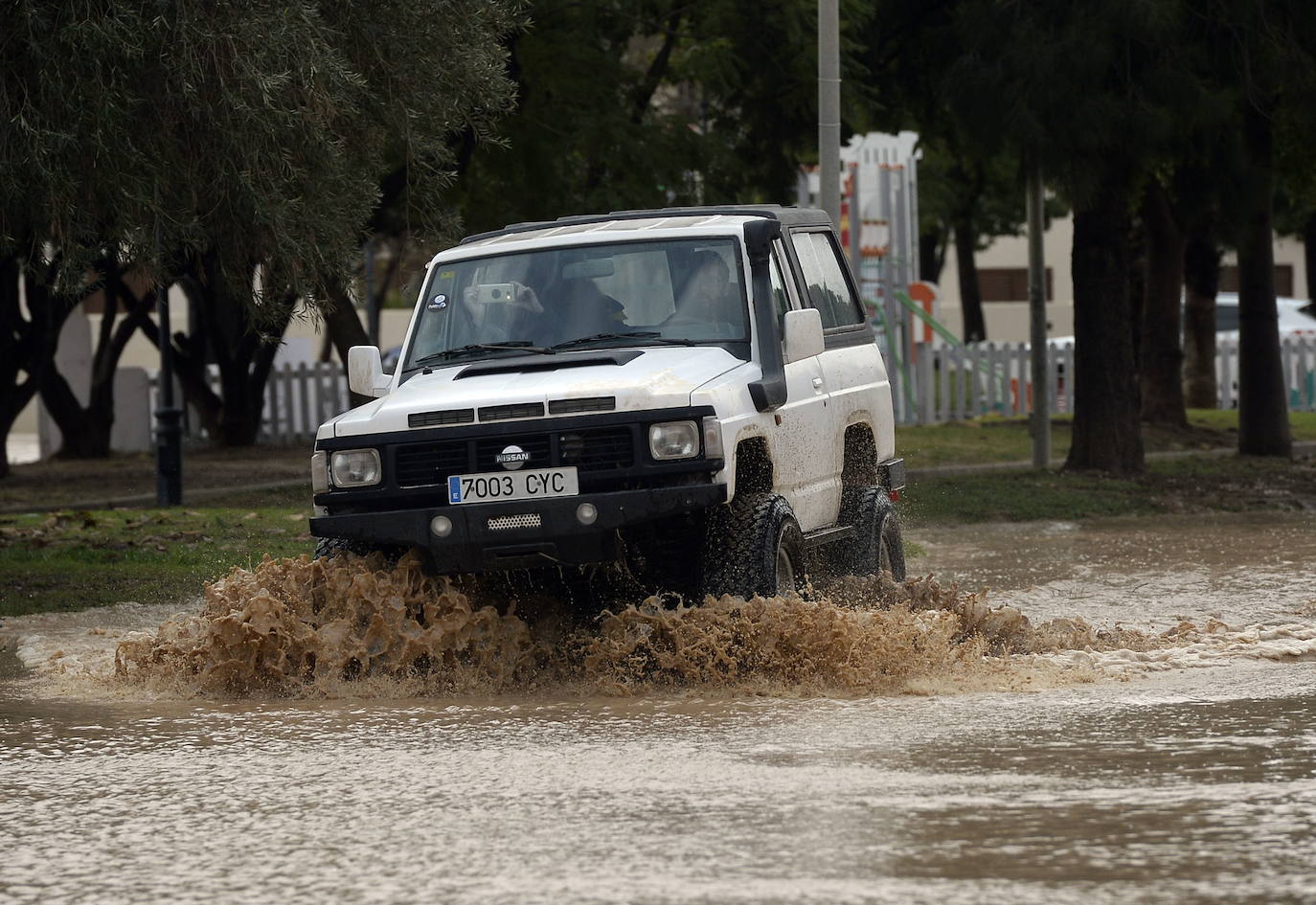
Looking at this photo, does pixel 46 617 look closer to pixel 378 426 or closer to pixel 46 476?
pixel 378 426

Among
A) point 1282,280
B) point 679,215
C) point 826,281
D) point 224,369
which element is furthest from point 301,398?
point 1282,280

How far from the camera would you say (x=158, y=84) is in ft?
39.1

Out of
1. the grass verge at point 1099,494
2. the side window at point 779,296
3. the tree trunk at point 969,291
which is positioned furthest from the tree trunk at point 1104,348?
the tree trunk at point 969,291

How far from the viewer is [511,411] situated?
873 cm

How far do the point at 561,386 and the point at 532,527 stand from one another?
24.5 inches

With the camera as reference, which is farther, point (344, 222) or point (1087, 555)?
point (1087, 555)

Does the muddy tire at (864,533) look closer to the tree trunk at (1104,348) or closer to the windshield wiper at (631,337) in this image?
the windshield wiper at (631,337)

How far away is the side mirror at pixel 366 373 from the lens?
32.3 feet

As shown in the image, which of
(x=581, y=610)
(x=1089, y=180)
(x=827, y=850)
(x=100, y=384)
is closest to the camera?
(x=827, y=850)

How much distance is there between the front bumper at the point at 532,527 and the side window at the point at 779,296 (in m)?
1.46

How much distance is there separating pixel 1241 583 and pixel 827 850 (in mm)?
7608

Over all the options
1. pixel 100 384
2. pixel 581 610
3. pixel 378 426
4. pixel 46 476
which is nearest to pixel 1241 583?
pixel 581 610

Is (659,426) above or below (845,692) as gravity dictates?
above

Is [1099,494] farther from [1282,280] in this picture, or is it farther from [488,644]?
[1282,280]
